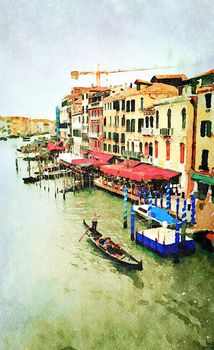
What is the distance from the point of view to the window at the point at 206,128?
14.7 meters

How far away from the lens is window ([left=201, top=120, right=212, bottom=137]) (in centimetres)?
1466

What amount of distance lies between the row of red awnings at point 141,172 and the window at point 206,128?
8.87 feet

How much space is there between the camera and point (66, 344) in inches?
283

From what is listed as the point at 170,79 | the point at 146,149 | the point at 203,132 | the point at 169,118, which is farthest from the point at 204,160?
the point at 170,79

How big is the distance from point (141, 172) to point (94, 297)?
Result: 980 cm

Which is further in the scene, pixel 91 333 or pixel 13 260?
pixel 13 260

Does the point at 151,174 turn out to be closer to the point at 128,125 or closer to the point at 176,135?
the point at 176,135

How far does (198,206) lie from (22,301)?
873 cm

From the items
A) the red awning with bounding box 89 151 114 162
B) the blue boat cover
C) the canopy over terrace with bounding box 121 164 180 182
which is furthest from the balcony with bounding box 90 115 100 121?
the blue boat cover

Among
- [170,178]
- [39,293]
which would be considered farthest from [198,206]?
[39,293]

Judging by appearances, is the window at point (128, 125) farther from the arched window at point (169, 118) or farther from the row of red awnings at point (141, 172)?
the arched window at point (169, 118)

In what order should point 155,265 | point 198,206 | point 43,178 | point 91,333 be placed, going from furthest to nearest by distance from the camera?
point 43,178 → point 198,206 → point 155,265 → point 91,333

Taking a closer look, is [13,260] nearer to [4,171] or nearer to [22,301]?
[22,301]

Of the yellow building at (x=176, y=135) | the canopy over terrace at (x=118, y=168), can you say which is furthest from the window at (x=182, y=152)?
the canopy over terrace at (x=118, y=168)
